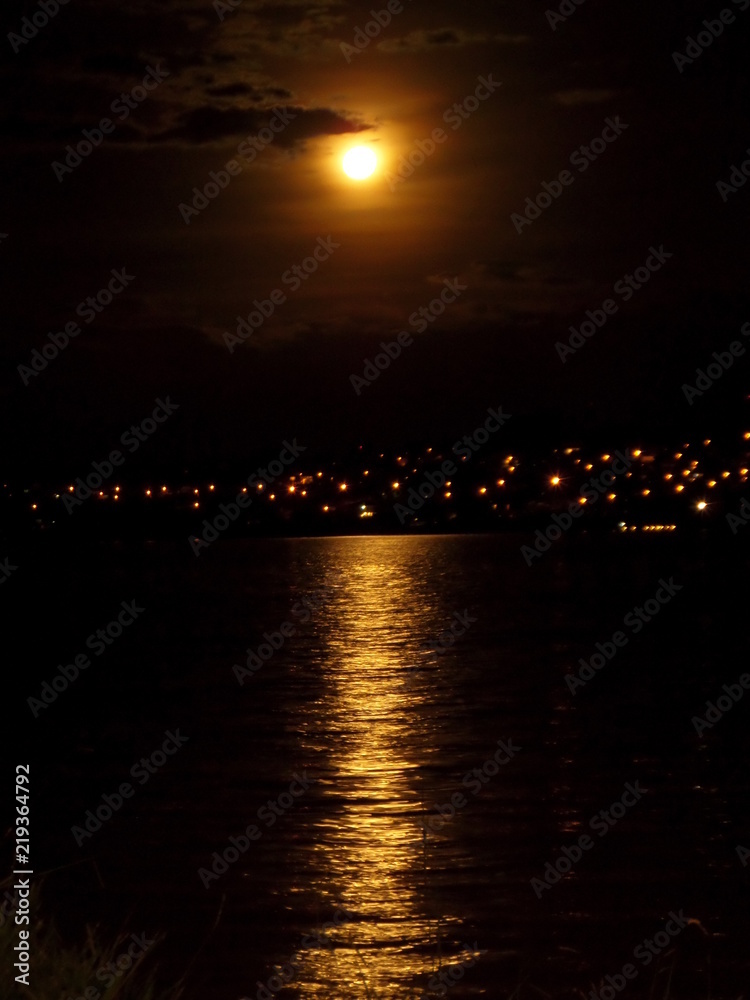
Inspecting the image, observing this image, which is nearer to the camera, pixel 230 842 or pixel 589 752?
pixel 230 842

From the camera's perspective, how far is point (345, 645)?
2117 inches

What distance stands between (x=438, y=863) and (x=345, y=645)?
3547cm

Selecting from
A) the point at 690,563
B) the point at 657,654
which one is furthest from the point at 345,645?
the point at 690,563

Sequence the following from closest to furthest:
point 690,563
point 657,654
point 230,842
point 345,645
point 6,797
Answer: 1. point 230,842
2. point 6,797
3. point 657,654
4. point 345,645
5. point 690,563

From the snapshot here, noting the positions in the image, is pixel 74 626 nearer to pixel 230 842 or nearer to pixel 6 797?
pixel 6 797
